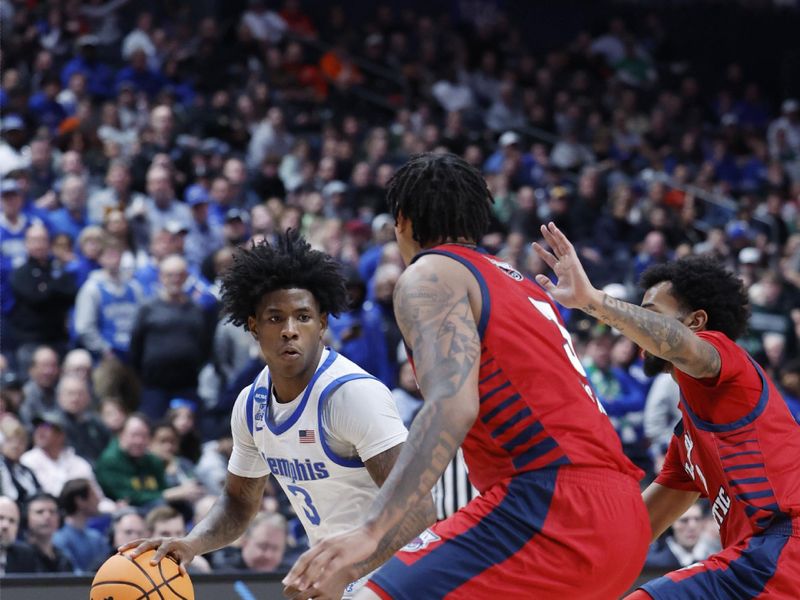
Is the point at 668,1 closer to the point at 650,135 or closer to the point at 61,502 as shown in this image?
the point at 650,135

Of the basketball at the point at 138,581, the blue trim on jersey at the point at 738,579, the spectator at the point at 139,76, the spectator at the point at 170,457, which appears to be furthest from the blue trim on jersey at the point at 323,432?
the spectator at the point at 139,76

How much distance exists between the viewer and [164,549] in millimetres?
4254

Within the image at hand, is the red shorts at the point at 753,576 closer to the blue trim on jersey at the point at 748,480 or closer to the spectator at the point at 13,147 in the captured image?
the blue trim on jersey at the point at 748,480

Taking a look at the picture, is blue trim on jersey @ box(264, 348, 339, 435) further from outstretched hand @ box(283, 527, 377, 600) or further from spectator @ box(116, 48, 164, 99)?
spectator @ box(116, 48, 164, 99)

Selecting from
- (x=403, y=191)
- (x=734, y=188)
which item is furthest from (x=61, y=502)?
(x=734, y=188)

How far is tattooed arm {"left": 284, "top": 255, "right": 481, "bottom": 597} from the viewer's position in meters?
2.96

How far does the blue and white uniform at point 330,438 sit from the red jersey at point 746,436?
1.00 metres

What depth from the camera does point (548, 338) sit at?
11.1 feet

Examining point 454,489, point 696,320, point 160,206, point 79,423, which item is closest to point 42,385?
point 79,423

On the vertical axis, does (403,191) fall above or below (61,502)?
above

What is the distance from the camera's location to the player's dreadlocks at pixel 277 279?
4430 millimetres

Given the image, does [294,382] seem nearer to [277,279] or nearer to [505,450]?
[277,279]

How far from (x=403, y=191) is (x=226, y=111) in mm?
10701

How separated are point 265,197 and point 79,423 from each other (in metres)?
4.41
